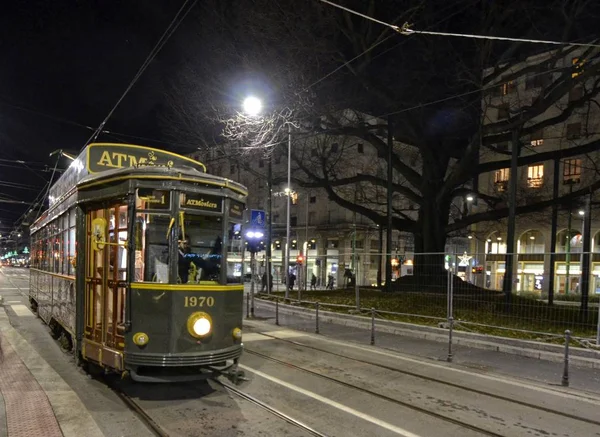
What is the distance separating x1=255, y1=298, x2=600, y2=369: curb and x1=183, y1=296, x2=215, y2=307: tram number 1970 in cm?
818

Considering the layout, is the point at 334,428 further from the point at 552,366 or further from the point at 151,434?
the point at 552,366

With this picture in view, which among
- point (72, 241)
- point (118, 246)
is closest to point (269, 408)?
point (118, 246)

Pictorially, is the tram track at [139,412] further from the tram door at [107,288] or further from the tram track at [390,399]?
the tram track at [390,399]

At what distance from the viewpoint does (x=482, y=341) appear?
12070 millimetres

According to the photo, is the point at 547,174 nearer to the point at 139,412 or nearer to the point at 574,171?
the point at 574,171

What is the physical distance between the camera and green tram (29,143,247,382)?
6277 millimetres

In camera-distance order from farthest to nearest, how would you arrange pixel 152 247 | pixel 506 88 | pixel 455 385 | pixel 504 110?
pixel 506 88 < pixel 504 110 < pixel 455 385 < pixel 152 247

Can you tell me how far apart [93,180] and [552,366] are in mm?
9862

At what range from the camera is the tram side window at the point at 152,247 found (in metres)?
6.36

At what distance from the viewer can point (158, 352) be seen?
6.22 m

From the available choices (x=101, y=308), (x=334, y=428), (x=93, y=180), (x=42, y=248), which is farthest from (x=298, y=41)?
(x=334, y=428)

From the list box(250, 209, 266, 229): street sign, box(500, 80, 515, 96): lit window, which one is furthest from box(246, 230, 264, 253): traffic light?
box(500, 80, 515, 96): lit window

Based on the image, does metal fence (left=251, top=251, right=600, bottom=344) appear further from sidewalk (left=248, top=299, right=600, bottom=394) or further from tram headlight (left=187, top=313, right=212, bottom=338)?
tram headlight (left=187, top=313, right=212, bottom=338)

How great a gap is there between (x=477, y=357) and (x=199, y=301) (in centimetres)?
729
